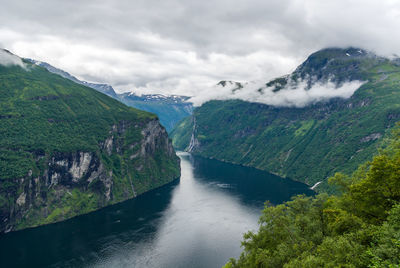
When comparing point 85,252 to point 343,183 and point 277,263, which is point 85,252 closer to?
point 277,263

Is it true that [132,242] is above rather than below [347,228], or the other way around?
below

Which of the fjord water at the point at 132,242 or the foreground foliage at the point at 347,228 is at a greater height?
the foreground foliage at the point at 347,228

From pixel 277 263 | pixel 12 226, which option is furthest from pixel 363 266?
pixel 12 226

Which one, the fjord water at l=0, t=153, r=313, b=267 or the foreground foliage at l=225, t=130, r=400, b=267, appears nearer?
the foreground foliage at l=225, t=130, r=400, b=267

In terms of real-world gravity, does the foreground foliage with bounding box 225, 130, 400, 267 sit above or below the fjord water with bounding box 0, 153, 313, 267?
above

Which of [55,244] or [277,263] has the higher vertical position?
[277,263]

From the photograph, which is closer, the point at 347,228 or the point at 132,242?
the point at 347,228

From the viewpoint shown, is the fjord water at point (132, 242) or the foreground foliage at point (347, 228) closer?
the foreground foliage at point (347, 228)

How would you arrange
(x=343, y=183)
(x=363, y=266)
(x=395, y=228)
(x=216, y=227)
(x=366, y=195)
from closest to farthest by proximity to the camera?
1. (x=363, y=266)
2. (x=395, y=228)
3. (x=366, y=195)
4. (x=343, y=183)
5. (x=216, y=227)
